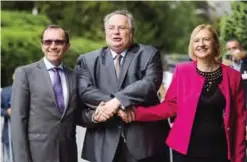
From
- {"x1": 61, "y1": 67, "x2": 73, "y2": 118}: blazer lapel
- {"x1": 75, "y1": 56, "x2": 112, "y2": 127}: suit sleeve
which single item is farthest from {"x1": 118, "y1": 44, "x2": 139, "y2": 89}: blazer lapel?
{"x1": 61, "y1": 67, "x2": 73, "y2": 118}: blazer lapel

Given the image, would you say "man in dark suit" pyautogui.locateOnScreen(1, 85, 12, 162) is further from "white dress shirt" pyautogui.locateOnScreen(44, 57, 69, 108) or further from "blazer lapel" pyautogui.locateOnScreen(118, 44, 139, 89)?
"blazer lapel" pyautogui.locateOnScreen(118, 44, 139, 89)

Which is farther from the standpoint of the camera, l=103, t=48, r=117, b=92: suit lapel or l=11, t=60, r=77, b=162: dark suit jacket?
l=103, t=48, r=117, b=92: suit lapel

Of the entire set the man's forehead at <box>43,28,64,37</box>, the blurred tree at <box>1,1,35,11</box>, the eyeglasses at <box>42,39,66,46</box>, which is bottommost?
the blurred tree at <box>1,1,35,11</box>

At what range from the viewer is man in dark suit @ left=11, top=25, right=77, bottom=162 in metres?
3.99

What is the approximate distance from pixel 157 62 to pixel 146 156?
678mm

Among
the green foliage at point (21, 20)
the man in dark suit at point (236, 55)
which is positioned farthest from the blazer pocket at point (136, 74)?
the green foliage at point (21, 20)

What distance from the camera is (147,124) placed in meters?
4.16

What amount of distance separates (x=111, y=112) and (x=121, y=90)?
0.18 metres

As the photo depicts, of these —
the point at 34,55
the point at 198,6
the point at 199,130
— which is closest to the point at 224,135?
the point at 199,130

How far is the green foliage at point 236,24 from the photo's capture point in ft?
26.8

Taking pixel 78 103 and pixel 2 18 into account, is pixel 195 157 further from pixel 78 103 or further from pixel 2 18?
pixel 2 18

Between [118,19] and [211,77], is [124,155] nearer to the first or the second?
[211,77]

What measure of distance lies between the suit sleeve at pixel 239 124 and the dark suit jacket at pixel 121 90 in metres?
0.54

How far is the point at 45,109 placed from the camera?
402cm
